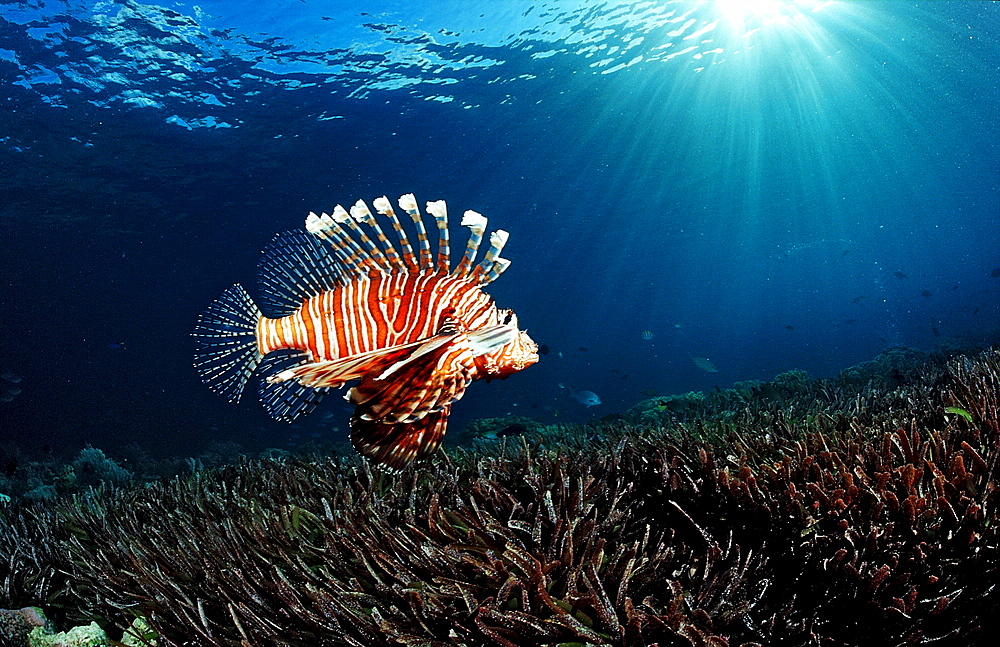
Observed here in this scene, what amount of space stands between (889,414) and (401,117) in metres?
22.7

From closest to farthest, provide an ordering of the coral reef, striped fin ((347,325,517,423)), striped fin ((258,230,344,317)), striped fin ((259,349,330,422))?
the coral reef
striped fin ((347,325,517,423))
striped fin ((259,349,330,422))
striped fin ((258,230,344,317))

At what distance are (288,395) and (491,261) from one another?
157 centimetres

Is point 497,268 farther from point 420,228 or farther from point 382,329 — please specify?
point 382,329

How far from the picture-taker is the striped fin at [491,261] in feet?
9.05

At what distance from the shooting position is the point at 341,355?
3021 millimetres

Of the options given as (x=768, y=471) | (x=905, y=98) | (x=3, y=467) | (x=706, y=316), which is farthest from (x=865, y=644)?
(x=706, y=316)

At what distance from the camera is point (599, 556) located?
226 centimetres

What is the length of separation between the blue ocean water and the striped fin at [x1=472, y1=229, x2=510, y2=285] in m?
13.6

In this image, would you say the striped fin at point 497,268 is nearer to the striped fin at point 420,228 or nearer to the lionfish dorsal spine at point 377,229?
the striped fin at point 420,228

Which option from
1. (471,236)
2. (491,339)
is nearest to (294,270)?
(471,236)

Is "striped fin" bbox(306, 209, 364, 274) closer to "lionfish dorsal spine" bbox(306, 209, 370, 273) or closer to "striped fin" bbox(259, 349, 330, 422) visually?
"lionfish dorsal spine" bbox(306, 209, 370, 273)

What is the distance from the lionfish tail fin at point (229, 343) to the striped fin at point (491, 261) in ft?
6.34

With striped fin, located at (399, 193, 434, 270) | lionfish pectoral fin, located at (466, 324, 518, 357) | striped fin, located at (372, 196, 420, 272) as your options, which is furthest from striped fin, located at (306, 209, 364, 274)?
lionfish pectoral fin, located at (466, 324, 518, 357)

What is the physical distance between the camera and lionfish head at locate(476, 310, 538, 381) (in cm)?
260
